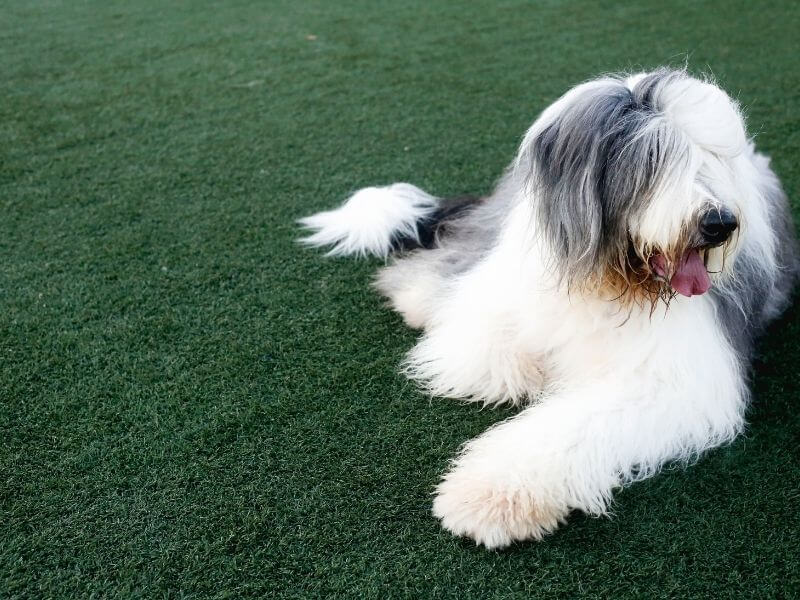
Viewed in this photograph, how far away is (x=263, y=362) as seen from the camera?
246cm

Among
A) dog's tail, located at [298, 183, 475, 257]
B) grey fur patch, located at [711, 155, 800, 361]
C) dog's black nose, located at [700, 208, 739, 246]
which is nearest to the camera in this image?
dog's black nose, located at [700, 208, 739, 246]

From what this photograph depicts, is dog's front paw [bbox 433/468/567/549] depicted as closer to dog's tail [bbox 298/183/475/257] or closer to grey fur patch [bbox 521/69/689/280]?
grey fur patch [bbox 521/69/689/280]

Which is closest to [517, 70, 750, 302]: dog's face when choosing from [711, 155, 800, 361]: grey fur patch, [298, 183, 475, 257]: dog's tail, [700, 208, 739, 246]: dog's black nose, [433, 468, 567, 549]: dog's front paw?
[700, 208, 739, 246]: dog's black nose

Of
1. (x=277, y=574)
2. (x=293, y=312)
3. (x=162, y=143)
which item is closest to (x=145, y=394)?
(x=293, y=312)

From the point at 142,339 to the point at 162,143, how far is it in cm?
174

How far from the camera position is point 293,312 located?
8.87ft

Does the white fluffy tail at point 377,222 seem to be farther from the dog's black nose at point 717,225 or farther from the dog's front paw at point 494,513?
the dog's black nose at point 717,225

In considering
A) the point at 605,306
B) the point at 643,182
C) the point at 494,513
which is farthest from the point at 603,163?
the point at 494,513

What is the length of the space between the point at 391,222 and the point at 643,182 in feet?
4.55

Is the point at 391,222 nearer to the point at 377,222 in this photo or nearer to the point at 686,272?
the point at 377,222

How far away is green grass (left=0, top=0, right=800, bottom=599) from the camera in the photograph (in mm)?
1793

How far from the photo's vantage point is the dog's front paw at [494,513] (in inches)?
71.9

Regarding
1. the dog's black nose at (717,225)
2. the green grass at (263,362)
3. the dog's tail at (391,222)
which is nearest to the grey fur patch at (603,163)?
the dog's black nose at (717,225)

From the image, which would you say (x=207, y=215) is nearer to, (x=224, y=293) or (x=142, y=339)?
(x=224, y=293)
